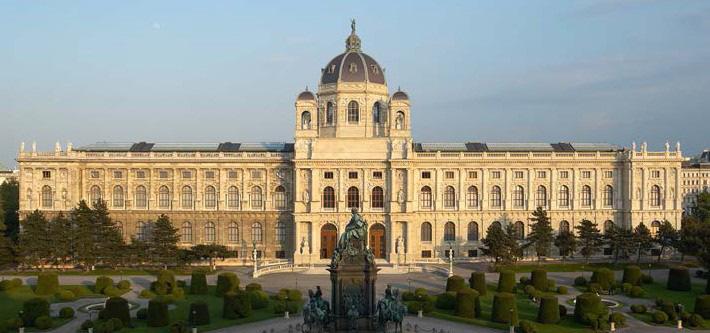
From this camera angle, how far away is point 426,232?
93750 millimetres

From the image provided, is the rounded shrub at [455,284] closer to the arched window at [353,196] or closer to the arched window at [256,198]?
the arched window at [353,196]

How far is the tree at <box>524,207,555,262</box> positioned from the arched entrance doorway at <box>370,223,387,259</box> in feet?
51.9

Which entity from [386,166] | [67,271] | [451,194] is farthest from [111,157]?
[451,194]

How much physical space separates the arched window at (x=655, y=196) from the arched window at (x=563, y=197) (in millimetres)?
9692

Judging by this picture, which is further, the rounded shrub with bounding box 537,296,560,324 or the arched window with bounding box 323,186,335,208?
the arched window with bounding box 323,186,335,208

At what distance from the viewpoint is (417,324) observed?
53312mm

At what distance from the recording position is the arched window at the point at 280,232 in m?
94.4

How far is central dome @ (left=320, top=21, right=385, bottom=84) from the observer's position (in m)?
94.9

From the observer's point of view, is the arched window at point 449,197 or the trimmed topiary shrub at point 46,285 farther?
the arched window at point 449,197

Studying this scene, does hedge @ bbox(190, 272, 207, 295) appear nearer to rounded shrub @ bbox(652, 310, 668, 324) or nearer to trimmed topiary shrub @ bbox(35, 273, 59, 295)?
trimmed topiary shrub @ bbox(35, 273, 59, 295)

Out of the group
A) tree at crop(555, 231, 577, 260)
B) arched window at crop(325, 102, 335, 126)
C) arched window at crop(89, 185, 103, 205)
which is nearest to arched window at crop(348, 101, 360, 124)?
arched window at crop(325, 102, 335, 126)

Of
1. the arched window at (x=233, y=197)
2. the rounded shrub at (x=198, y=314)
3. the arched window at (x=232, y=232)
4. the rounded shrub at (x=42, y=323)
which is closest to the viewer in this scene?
the rounded shrub at (x=42, y=323)

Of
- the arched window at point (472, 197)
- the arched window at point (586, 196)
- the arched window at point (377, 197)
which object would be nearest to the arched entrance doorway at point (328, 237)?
the arched window at point (377, 197)

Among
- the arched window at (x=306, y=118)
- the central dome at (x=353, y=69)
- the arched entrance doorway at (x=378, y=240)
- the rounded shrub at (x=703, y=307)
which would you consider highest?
the central dome at (x=353, y=69)
